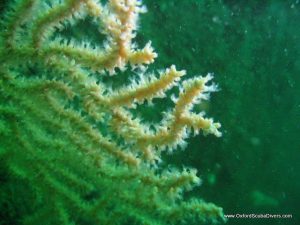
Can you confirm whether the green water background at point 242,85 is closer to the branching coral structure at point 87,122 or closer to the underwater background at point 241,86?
the underwater background at point 241,86

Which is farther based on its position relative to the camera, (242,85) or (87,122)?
(242,85)

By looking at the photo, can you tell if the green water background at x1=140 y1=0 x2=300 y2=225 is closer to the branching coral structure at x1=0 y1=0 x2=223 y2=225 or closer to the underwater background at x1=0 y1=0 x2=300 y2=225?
the underwater background at x1=0 y1=0 x2=300 y2=225

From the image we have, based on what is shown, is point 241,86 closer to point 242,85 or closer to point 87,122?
point 242,85

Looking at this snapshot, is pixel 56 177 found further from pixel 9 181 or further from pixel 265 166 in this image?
pixel 265 166

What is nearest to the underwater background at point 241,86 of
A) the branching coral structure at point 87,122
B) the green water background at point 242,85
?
the green water background at point 242,85

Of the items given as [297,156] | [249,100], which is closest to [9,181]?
[249,100]

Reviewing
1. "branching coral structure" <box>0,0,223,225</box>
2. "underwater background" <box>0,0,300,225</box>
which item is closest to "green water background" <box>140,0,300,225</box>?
"underwater background" <box>0,0,300,225</box>

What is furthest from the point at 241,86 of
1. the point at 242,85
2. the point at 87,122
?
the point at 87,122

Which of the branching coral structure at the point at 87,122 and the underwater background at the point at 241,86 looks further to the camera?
the underwater background at the point at 241,86
